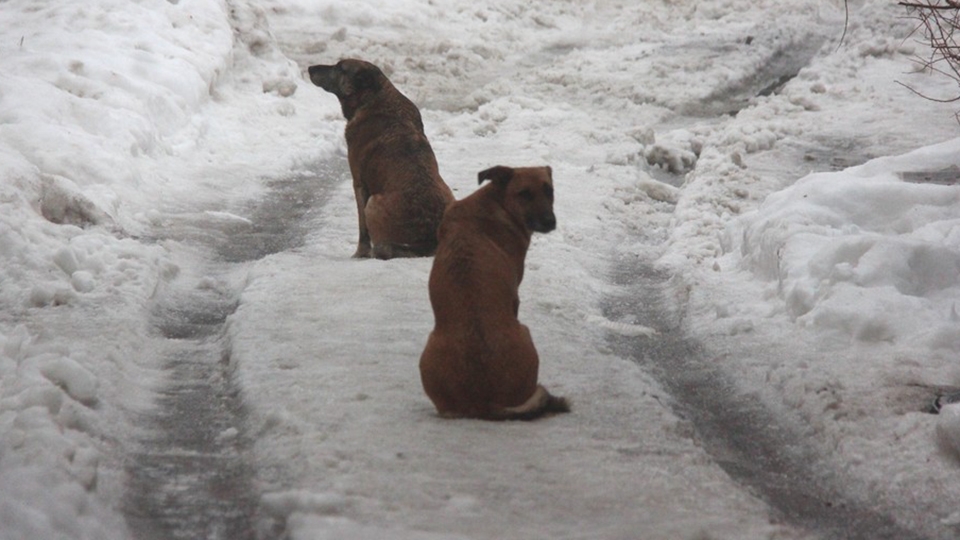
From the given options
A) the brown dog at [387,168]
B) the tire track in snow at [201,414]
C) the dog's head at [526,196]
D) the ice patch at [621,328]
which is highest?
the dog's head at [526,196]

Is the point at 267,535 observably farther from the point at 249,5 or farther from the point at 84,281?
the point at 249,5

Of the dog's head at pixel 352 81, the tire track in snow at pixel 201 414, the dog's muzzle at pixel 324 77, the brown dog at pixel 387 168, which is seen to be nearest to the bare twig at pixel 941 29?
the brown dog at pixel 387 168

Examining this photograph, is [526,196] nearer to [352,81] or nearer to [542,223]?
[542,223]

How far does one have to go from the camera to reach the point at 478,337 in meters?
5.80

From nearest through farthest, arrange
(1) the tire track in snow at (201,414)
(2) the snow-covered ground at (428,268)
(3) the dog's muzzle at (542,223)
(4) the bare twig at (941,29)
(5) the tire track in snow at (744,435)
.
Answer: (1) the tire track in snow at (201,414)
(2) the snow-covered ground at (428,268)
(5) the tire track in snow at (744,435)
(3) the dog's muzzle at (542,223)
(4) the bare twig at (941,29)

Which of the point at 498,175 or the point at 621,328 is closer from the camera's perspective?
the point at 498,175

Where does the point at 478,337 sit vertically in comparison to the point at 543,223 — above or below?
below

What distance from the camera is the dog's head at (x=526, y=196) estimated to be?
21.6ft

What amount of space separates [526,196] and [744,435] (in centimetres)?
183

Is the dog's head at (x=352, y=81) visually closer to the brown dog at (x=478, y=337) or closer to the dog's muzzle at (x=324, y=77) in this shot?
the dog's muzzle at (x=324, y=77)

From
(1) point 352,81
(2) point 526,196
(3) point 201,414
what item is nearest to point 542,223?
(2) point 526,196

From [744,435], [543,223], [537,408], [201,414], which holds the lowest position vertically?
[744,435]

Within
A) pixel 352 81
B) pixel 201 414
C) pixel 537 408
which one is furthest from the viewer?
pixel 352 81

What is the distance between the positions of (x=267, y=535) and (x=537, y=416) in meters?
1.73
